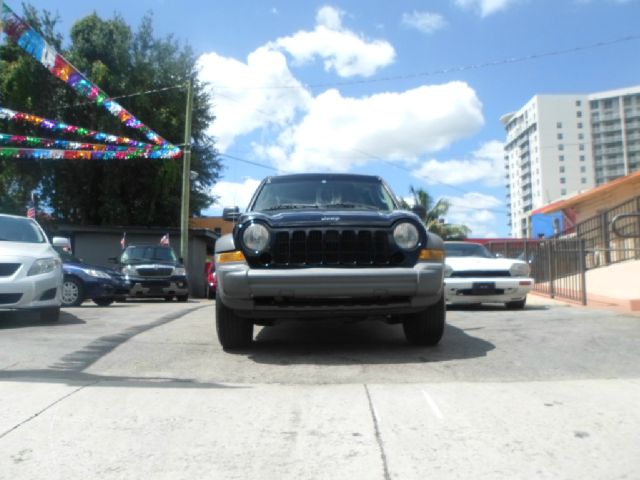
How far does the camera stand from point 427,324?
536 cm

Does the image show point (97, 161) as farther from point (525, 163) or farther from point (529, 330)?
point (525, 163)

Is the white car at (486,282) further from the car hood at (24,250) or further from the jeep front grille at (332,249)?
the car hood at (24,250)

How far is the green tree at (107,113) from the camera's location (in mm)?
26000

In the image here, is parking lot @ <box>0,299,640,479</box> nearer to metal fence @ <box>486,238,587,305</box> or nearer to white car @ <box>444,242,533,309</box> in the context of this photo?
white car @ <box>444,242,533,309</box>

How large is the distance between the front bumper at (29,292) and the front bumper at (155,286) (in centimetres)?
789

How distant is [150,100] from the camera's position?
1061 inches

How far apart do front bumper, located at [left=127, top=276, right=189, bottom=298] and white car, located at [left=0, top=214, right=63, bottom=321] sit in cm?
742

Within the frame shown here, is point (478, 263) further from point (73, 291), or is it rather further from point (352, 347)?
point (73, 291)

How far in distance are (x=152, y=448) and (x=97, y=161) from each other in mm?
26458

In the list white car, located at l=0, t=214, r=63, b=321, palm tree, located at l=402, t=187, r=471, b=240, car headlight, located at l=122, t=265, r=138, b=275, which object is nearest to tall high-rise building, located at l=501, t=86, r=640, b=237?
palm tree, located at l=402, t=187, r=471, b=240

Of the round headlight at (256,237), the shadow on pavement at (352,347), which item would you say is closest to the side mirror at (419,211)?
the shadow on pavement at (352,347)

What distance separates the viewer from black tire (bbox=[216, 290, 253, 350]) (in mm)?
5277

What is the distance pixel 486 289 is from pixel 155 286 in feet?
31.2

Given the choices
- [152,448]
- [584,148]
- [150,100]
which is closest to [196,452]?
[152,448]
